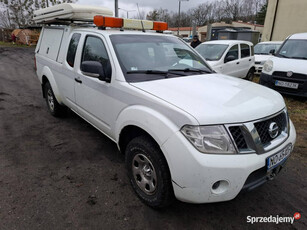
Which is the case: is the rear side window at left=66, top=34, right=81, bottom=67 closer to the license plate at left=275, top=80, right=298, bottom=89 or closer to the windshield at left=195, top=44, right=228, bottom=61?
the windshield at left=195, top=44, right=228, bottom=61

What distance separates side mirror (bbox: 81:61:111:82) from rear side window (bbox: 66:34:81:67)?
1.08 meters

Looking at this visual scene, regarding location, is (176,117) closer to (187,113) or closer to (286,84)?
(187,113)

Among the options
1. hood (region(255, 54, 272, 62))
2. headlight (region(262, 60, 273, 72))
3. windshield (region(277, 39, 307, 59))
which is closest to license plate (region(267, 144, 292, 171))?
headlight (region(262, 60, 273, 72))

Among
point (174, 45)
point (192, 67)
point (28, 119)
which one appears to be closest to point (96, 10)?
point (174, 45)

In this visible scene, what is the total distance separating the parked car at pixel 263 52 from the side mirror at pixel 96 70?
9100mm

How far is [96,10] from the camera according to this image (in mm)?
4168

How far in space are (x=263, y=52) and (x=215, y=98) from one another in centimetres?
1085

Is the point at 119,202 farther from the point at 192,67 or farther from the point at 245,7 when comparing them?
the point at 245,7

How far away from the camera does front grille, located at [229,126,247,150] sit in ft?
6.23

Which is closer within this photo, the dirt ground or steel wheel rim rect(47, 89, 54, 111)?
the dirt ground

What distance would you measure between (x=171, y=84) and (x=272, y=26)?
818 inches

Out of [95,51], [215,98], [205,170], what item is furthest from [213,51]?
[205,170]

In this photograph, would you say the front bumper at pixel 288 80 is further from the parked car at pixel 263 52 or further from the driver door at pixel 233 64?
the parked car at pixel 263 52

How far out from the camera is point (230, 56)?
6.99 m
